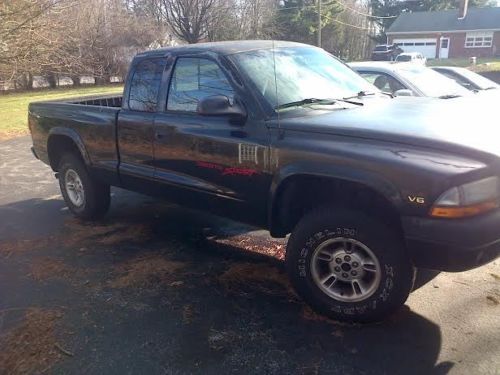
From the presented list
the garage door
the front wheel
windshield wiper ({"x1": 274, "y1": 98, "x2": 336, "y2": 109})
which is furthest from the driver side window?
the garage door

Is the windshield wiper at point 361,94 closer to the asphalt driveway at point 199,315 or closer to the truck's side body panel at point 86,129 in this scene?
the asphalt driveway at point 199,315

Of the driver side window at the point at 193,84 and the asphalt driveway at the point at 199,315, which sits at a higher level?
the driver side window at the point at 193,84

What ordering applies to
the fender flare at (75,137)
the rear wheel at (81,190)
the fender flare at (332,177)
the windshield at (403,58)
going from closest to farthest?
the fender flare at (332,177), the fender flare at (75,137), the rear wheel at (81,190), the windshield at (403,58)

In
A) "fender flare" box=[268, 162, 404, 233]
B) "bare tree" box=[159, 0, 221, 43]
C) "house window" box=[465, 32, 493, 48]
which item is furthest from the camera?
"house window" box=[465, 32, 493, 48]

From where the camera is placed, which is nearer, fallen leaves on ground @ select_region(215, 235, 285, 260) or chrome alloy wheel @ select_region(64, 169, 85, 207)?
fallen leaves on ground @ select_region(215, 235, 285, 260)

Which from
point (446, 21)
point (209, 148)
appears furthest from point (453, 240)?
point (446, 21)

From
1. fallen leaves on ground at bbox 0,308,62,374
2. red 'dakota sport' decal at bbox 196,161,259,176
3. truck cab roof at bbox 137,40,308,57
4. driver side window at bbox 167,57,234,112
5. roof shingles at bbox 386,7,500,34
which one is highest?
roof shingles at bbox 386,7,500,34

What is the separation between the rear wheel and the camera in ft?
18.1

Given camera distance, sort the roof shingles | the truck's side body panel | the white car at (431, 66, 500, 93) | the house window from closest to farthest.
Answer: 1. the truck's side body panel
2. the white car at (431, 66, 500, 93)
3. the roof shingles
4. the house window

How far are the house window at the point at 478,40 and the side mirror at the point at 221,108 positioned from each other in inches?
2169

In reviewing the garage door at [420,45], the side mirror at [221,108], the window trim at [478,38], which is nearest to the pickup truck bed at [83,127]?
the side mirror at [221,108]

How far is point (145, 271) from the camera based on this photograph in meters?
4.23

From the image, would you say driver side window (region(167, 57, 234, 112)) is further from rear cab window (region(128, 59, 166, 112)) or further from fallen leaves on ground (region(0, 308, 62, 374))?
fallen leaves on ground (region(0, 308, 62, 374))

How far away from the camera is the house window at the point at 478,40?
5056 cm
